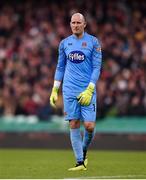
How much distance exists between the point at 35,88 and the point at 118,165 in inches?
335

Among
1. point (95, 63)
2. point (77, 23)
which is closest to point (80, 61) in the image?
point (95, 63)

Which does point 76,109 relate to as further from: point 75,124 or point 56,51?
point 56,51

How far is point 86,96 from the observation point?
1007cm

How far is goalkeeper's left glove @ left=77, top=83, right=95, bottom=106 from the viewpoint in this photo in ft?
33.1

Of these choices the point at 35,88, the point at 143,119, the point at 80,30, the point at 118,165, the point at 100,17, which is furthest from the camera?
the point at 100,17

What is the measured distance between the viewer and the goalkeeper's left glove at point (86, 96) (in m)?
10.1

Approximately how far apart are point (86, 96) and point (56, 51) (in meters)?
11.2

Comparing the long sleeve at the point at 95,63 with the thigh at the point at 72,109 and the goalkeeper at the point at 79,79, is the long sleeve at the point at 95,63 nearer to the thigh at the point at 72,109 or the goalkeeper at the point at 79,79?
the goalkeeper at the point at 79,79

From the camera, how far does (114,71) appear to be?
20.1 m

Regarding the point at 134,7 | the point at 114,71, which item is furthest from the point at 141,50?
the point at 134,7

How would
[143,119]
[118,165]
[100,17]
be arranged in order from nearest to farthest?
1. [118,165]
2. [143,119]
3. [100,17]

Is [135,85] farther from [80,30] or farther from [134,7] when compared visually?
[80,30]

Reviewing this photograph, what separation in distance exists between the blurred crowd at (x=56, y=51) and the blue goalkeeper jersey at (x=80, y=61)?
26.1ft

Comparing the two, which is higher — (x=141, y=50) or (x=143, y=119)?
(x=141, y=50)
